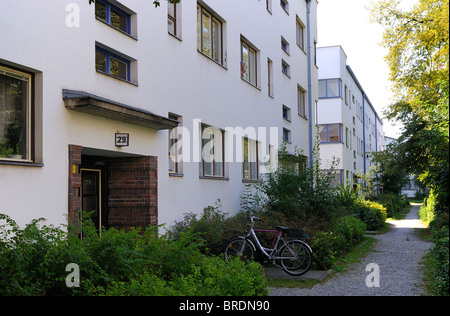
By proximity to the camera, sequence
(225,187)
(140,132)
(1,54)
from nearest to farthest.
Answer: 1. (1,54)
2. (140,132)
3. (225,187)

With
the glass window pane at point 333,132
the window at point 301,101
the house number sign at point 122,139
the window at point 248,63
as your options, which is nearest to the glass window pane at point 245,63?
the window at point 248,63

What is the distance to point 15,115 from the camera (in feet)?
22.5

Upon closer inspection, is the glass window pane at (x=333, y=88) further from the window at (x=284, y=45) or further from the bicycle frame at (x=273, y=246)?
the bicycle frame at (x=273, y=246)

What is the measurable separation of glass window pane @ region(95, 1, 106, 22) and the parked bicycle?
4826 millimetres

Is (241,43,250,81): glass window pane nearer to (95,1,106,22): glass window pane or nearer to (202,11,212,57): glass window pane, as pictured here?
(202,11,212,57): glass window pane

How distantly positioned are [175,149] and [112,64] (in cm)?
277

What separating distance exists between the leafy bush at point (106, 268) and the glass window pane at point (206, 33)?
767 centimetres

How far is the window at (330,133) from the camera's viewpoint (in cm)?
3419

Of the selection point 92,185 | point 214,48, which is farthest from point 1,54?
point 214,48

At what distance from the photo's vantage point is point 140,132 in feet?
31.1

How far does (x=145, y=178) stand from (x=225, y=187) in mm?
4143

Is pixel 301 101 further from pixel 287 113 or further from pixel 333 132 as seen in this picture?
pixel 333 132
